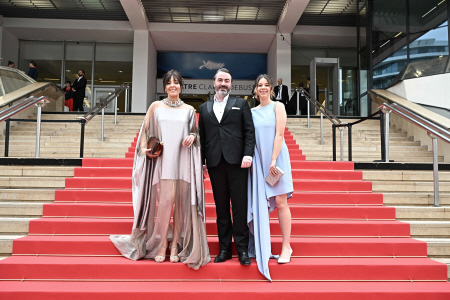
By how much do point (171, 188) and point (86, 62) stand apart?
45.0 ft

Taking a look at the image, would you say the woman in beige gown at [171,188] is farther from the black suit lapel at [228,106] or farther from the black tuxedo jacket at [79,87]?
the black tuxedo jacket at [79,87]

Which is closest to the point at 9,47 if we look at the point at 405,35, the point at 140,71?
the point at 140,71

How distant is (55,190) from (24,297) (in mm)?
1741

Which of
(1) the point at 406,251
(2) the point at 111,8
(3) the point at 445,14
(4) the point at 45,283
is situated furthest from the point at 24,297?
(2) the point at 111,8

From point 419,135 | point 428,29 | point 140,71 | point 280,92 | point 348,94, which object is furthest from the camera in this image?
point 140,71

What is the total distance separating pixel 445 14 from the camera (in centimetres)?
859

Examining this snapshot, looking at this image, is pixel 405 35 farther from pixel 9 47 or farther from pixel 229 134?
pixel 9 47

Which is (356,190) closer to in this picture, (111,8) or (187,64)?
(111,8)

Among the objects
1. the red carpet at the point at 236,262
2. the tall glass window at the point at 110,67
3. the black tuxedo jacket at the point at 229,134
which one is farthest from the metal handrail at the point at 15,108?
the tall glass window at the point at 110,67

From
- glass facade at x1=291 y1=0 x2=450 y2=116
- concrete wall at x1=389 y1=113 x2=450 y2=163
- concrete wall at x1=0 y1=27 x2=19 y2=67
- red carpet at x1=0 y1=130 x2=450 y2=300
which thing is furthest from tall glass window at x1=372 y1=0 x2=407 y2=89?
concrete wall at x1=0 y1=27 x2=19 y2=67

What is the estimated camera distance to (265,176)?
9.74 feet

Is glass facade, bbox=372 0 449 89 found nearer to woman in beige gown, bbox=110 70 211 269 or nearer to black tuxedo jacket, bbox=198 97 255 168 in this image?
black tuxedo jacket, bbox=198 97 255 168

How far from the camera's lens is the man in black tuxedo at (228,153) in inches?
110

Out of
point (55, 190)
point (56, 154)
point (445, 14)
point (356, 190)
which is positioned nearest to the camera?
point (55, 190)
